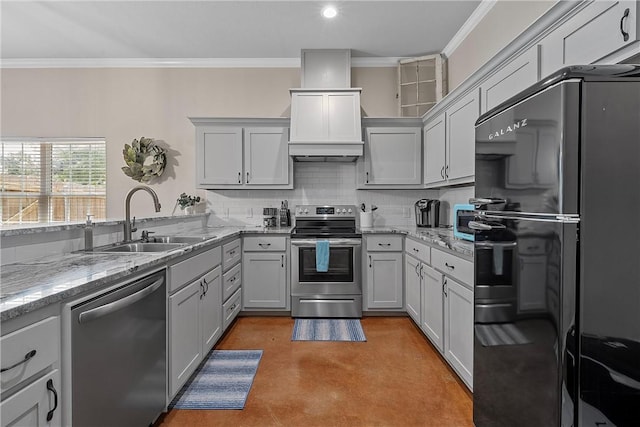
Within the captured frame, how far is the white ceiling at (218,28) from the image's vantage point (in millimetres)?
2969

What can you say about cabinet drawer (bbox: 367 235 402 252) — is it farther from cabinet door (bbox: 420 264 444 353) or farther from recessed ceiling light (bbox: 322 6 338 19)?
recessed ceiling light (bbox: 322 6 338 19)

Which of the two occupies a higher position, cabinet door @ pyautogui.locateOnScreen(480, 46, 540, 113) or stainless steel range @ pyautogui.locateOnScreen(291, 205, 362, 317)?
cabinet door @ pyautogui.locateOnScreen(480, 46, 540, 113)

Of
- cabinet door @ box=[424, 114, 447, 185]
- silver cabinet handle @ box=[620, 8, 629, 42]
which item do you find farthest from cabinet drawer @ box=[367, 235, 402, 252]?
silver cabinet handle @ box=[620, 8, 629, 42]

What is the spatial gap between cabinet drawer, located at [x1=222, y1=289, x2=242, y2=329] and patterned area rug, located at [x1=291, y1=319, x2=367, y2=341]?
61 cm

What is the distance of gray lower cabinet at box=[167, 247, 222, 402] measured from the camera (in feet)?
6.01

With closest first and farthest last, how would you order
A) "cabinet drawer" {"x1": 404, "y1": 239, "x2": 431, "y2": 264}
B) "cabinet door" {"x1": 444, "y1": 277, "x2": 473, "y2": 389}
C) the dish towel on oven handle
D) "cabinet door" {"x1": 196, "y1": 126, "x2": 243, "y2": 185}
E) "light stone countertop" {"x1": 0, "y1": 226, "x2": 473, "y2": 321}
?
1. "light stone countertop" {"x1": 0, "y1": 226, "x2": 473, "y2": 321}
2. "cabinet door" {"x1": 444, "y1": 277, "x2": 473, "y2": 389}
3. "cabinet drawer" {"x1": 404, "y1": 239, "x2": 431, "y2": 264}
4. the dish towel on oven handle
5. "cabinet door" {"x1": 196, "y1": 126, "x2": 243, "y2": 185}

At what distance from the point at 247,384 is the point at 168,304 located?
2.75 feet

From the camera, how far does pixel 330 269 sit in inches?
133

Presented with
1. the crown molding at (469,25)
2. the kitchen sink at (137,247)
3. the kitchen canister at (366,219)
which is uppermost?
the crown molding at (469,25)

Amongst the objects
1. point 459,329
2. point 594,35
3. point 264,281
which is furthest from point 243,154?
point 594,35

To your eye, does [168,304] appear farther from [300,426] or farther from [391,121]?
[391,121]

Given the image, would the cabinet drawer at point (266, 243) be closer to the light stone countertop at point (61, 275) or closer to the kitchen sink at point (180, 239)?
the kitchen sink at point (180, 239)

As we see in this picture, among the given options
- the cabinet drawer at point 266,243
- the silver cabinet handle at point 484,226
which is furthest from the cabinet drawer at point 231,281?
the silver cabinet handle at point 484,226

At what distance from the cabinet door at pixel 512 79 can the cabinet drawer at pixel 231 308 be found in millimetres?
2631
